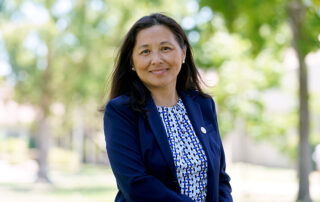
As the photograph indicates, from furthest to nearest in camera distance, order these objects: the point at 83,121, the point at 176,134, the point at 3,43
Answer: the point at 83,121 → the point at 3,43 → the point at 176,134

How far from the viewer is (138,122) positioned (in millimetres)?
1895

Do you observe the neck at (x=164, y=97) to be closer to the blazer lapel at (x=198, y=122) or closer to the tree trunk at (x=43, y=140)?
the blazer lapel at (x=198, y=122)

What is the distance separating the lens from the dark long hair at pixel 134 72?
1.99m

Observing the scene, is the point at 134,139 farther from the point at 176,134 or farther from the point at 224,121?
the point at 224,121

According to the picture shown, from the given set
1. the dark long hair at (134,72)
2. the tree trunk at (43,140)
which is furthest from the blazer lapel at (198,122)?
the tree trunk at (43,140)

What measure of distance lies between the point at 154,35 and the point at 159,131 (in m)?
0.41

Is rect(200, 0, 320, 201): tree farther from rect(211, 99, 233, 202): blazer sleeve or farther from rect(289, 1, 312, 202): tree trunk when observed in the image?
rect(211, 99, 233, 202): blazer sleeve

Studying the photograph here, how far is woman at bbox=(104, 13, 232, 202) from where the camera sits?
1790mm

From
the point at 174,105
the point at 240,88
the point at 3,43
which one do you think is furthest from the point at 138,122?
the point at 3,43

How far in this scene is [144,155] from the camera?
1.80 m

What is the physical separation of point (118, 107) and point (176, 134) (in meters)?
0.28

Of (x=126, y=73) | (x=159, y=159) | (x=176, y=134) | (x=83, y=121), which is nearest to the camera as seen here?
(x=159, y=159)

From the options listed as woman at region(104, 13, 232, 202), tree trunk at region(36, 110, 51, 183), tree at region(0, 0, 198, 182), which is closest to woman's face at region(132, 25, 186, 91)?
woman at region(104, 13, 232, 202)

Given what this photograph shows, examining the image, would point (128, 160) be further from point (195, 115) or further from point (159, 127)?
point (195, 115)
